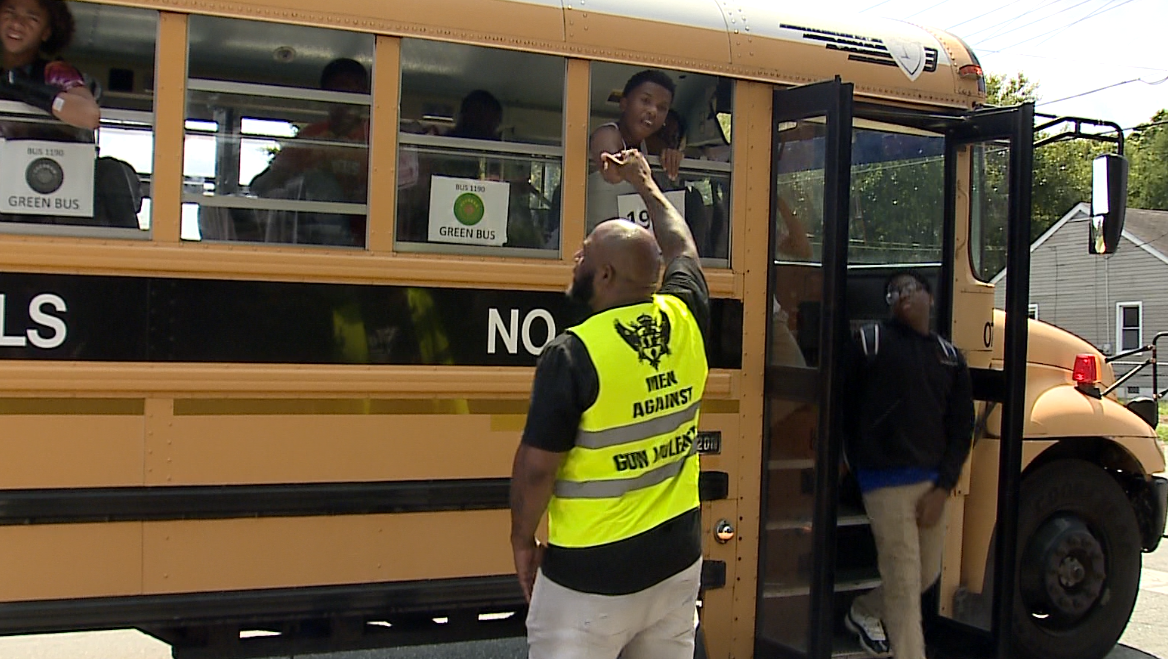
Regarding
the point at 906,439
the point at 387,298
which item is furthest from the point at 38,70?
the point at 906,439

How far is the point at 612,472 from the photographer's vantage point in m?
2.48

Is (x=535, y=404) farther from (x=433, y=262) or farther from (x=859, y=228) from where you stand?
(x=859, y=228)

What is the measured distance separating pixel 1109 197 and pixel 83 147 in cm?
371

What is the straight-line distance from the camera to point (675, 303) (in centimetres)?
275

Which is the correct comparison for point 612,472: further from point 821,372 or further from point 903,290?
point 903,290

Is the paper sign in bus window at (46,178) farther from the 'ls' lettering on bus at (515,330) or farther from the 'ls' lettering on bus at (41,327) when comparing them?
the 'ls' lettering on bus at (515,330)

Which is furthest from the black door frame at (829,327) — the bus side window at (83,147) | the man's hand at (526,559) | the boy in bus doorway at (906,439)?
the bus side window at (83,147)

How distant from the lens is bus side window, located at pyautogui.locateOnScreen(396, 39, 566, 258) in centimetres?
343

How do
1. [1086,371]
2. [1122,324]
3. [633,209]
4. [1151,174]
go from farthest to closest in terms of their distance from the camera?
[1151,174], [1122,324], [1086,371], [633,209]

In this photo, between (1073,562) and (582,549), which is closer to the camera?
(582,549)

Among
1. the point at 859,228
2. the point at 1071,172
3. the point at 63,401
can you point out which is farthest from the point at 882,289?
the point at 1071,172

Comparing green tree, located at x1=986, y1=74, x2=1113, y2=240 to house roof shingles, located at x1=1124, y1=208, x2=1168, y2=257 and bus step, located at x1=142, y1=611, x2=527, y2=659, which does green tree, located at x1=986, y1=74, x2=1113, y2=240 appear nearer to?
house roof shingles, located at x1=1124, y1=208, x2=1168, y2=257

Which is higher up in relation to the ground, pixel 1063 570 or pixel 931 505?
pixel 931 505

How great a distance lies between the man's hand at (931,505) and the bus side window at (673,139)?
4.04 ft
